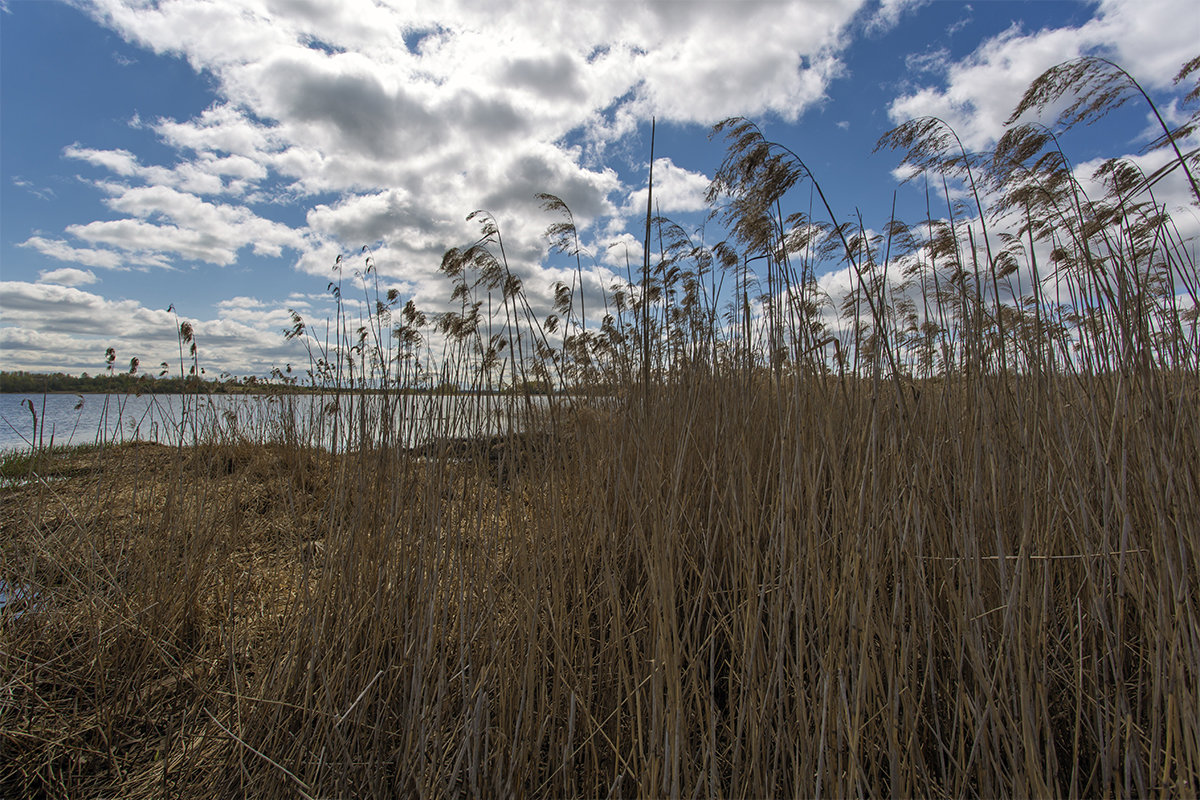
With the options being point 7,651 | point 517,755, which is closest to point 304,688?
point 517,755

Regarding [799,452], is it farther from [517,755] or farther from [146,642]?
[146,642]

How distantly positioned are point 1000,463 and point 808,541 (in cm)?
53

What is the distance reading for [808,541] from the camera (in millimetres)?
1212

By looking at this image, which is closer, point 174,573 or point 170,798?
point 170,798

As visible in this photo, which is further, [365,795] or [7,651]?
[7,651]

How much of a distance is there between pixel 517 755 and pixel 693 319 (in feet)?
6.84

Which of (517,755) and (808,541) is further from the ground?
(808,541)

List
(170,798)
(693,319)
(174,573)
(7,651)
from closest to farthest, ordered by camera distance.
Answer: (170,798) < (7,651) < (174,573) < (693,319)

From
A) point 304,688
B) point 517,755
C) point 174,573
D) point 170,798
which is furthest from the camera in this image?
point 174,573

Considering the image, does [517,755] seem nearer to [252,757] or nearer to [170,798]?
[252,757]

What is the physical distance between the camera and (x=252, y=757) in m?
Result: 1.47

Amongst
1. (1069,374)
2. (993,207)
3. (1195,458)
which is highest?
(993,207)

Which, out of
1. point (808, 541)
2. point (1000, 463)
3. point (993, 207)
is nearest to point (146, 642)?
point (808, 541)

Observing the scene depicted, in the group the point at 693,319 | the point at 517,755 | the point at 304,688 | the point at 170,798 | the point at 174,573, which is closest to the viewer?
the point at 517,755
